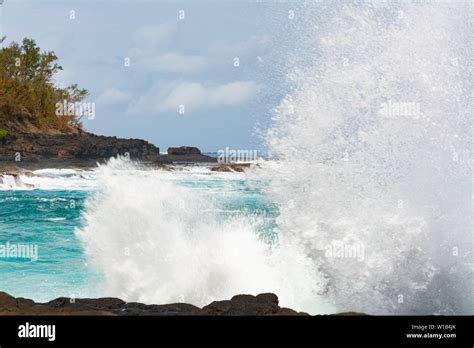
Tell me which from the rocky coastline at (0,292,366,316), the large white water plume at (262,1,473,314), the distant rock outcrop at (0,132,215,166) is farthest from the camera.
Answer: the distant rock outcrop at (0,132,215,166)

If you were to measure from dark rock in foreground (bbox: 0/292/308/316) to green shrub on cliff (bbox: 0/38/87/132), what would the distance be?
974 inches

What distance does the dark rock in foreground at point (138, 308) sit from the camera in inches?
229

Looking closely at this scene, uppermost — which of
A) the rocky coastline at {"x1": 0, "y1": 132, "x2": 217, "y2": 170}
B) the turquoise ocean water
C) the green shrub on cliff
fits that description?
the green shrub on cliff

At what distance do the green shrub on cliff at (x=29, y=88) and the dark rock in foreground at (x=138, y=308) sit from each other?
2473 centimetres

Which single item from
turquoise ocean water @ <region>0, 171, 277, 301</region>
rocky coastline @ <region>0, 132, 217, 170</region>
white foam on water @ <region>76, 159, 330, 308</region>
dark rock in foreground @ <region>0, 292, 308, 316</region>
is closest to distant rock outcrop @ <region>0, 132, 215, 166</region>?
rocky coastline @ <region>0, 132, 217, 170</region>

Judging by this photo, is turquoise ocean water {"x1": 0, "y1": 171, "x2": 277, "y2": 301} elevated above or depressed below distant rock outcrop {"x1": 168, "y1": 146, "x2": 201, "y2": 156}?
below

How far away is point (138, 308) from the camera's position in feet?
21.2

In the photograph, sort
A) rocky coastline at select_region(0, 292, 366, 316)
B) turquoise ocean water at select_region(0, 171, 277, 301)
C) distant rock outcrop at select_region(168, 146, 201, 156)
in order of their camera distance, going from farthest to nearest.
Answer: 1. distant rock outcrop at select_region(168, 146, 201, 156)
2. turquoise ocean water at select_region(0, 171, 277, 301)
3. rocky coastline at select_region(0, 292, 366, 316)

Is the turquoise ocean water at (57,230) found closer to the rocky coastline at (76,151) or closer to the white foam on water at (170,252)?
the white foam on water at (170,252)

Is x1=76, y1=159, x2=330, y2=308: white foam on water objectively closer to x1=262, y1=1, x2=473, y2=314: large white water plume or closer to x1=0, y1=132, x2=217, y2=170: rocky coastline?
x1=262, y1=1, x2=473, y2=314: large white water plume

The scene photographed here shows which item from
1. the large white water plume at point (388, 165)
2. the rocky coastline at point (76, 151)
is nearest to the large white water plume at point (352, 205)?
the large white water plume at point (388, 165)

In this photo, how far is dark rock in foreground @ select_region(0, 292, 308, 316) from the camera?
229 inches
